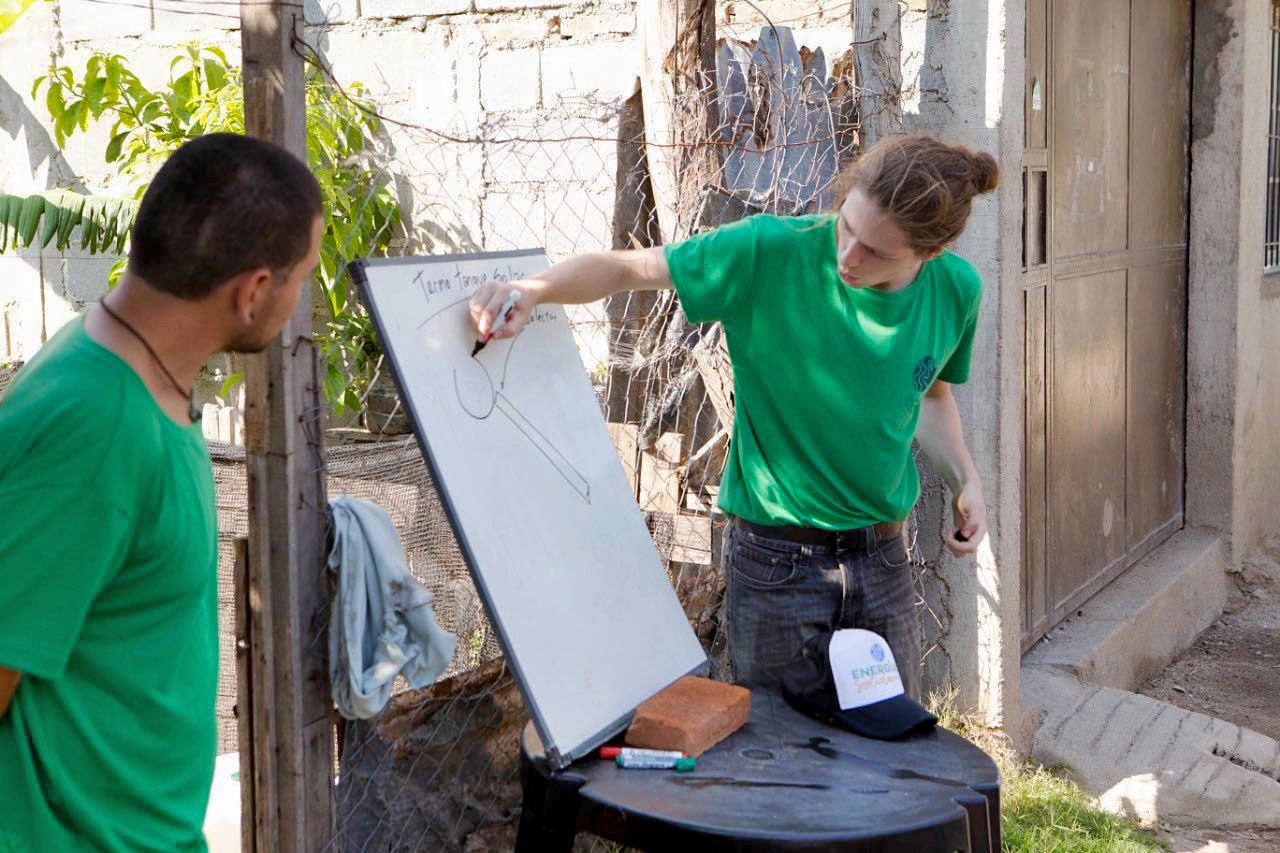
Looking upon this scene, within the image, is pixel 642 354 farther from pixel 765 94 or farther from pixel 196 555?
pixel 196 555

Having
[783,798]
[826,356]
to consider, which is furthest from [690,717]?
[826,356]

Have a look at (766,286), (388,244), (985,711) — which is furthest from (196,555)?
(388,244)

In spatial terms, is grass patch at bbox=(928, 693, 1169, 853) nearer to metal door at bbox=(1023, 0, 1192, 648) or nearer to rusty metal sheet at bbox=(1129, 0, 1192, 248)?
metal door at bbox=(1023, 0, 1192, 648)

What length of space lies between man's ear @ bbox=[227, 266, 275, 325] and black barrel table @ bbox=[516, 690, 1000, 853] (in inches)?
44.7

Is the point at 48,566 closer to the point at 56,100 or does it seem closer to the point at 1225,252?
the point at 56,100

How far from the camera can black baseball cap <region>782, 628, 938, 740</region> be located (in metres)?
2.83

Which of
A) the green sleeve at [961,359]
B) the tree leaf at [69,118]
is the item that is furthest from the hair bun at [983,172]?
the tree leaf at [69,118]

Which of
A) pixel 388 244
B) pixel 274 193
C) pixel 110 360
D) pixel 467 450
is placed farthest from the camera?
pixel 388 244

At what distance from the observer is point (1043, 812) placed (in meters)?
4.42

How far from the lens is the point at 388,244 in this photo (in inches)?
226

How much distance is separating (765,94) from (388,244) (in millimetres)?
2159

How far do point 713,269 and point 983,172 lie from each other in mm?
604

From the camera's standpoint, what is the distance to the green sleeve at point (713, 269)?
2.80 metres

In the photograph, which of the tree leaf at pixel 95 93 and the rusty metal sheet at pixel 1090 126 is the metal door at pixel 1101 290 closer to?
the rusty metal sheet at pixel 1090 126
